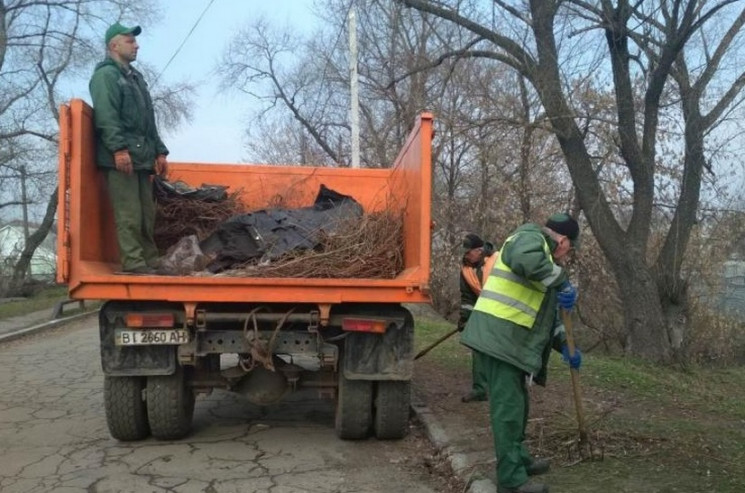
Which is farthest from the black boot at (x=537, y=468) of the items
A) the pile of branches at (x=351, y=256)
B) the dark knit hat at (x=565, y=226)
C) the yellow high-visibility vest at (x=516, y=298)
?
the pile of branches at (x=351, y=256)

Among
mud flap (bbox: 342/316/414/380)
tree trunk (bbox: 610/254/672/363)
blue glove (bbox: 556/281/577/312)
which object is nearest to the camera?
blue glove (bbox: 556/281/577/312)

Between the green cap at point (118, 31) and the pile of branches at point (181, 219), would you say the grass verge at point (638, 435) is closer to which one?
the pile of branches at point (181, 219)

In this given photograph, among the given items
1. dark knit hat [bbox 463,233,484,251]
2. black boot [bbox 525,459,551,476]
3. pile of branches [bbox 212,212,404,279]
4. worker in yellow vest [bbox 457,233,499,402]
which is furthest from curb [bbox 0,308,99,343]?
black boot [bbox 525,459,551,476]

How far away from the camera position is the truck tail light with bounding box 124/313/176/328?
5.22 m

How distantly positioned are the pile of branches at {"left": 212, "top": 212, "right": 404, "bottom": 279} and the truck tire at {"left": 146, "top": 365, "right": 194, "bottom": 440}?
89 centimetres

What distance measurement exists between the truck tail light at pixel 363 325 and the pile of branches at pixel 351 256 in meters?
0.44

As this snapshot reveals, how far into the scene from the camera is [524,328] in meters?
4.36

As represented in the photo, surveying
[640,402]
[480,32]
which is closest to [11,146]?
[480,32]

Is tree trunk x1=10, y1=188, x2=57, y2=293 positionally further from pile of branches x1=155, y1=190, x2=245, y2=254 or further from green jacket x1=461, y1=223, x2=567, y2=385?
green jacket x1=461, y1=223, x2=567, y2=385

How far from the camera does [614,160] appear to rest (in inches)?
577

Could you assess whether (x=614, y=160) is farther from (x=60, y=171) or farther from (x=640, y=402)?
(x=60, y=171)

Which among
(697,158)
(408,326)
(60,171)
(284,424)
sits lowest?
(284,424)

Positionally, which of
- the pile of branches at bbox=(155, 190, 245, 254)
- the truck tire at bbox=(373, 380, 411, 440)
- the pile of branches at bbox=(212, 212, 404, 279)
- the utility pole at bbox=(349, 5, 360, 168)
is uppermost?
the utility pole at bbox=(349, 5, 360, 168)

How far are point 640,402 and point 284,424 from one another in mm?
3237
